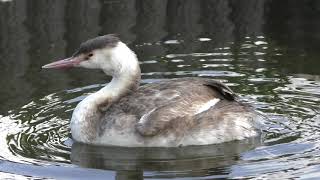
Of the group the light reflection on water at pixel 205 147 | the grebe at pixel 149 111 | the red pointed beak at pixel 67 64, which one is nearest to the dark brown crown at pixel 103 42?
the grebe at pixel 149 111

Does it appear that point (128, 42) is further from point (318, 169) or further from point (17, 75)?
point (318, 169)

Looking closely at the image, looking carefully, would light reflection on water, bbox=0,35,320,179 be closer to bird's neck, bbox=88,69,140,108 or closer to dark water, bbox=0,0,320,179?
dark water, bbox=0,0,320,179

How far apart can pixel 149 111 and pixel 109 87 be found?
823 mm

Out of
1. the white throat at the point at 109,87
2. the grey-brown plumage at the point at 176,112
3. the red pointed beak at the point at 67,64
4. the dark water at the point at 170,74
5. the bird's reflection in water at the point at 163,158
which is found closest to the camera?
the bird's reflection in water at the point at 163,158

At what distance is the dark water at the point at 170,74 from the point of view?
384 inches

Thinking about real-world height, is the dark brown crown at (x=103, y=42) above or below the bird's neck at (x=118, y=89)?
above

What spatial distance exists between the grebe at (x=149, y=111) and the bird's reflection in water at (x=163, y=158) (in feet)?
0.31

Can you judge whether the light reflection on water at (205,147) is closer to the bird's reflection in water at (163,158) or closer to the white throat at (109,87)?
the bird's reflection in water at (163,158)

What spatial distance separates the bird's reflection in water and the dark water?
0.01m

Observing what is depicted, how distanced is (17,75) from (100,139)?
343 centimetres

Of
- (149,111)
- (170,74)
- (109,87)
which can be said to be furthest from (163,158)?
(170,74)

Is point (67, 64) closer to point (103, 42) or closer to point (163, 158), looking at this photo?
point (103, 42)

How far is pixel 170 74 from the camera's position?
43.3 ft

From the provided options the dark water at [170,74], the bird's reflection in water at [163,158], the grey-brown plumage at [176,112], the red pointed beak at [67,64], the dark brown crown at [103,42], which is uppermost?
the dark brown crown at [103,42]
